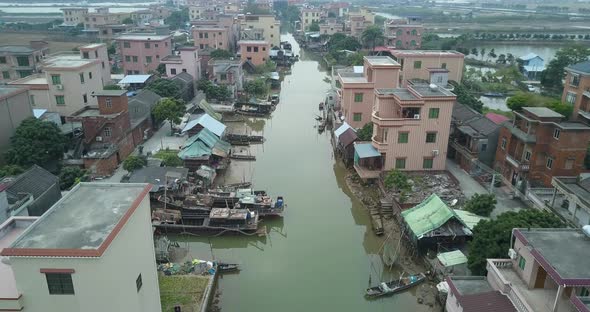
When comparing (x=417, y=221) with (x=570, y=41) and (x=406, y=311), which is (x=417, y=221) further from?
(x=570, y=41)

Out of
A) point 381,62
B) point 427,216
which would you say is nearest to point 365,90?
point 381,62

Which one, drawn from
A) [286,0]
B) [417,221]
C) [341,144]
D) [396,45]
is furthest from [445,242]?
[286,0]

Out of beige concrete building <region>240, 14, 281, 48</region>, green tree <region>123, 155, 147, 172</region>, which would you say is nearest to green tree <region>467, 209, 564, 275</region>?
green tree <region>123, 155, 147, 172</region>

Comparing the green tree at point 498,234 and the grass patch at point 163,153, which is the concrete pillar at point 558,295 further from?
the grass patch at point 163,153

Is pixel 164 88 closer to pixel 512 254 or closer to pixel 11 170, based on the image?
pixel 11 170

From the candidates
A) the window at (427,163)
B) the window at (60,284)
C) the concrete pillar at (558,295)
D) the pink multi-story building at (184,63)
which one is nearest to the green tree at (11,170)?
the window at (60,284)

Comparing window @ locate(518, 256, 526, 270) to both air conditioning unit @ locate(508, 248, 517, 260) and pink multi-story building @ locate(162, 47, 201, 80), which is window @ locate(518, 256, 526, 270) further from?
pink multi-story building @ locate(162, 47, 201, 80)
